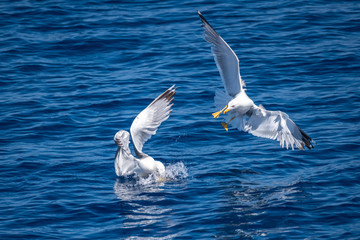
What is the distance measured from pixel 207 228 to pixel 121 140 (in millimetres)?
2397

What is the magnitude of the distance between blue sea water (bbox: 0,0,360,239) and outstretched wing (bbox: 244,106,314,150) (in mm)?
537

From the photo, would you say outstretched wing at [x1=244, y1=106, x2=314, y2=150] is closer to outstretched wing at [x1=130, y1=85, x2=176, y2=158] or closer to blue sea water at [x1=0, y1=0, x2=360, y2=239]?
blue sea water at [x1=0, y1=0, x2=360, y2=239]

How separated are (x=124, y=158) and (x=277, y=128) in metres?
2.81

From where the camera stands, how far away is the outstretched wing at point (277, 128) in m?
9.41

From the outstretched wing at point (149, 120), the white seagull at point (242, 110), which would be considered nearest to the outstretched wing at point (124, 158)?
the outstretched wing at point (149, 120)

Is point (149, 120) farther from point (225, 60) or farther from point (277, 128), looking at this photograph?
point (277, 128)

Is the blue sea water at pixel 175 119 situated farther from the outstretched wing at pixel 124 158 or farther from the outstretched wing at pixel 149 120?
the outstretched wing at pixel 149 120

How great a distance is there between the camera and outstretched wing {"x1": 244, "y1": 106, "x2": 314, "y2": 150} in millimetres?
9414

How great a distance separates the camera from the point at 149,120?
9.75m

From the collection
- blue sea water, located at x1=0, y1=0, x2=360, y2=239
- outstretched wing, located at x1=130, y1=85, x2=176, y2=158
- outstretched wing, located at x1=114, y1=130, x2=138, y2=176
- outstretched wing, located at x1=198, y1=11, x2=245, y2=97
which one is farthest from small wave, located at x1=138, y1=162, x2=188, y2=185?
outstretched wing, located at x1=198, y1=11, x2=245, y2=97

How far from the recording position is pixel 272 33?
16.4m

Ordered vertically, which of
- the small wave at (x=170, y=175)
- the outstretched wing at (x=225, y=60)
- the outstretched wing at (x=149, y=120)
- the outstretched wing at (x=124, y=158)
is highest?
the outstretched wing at (x=225, y=60)

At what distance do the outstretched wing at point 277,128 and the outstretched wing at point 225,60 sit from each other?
0.59m

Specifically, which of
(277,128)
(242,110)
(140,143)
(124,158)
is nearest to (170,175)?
(140,143)
